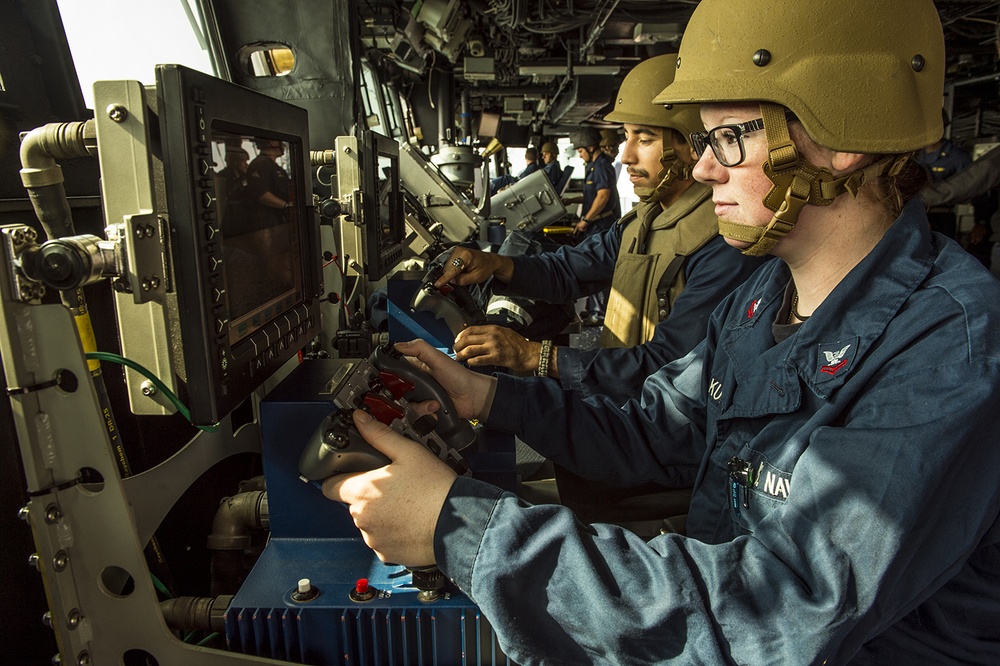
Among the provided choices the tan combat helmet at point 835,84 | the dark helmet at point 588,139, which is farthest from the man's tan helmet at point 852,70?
the dark helmet at point 588,139

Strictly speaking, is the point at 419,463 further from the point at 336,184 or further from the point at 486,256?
the point at 486,256

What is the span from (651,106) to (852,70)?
146 cm

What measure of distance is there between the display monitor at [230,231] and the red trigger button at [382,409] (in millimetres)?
196

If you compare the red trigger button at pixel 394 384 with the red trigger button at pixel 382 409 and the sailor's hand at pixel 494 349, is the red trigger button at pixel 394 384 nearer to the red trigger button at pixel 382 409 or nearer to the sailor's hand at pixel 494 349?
the red trigger button at pixel 382 409

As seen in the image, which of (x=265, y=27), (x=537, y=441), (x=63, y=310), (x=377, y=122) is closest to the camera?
(x=63, y=310)

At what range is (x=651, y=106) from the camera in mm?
2541

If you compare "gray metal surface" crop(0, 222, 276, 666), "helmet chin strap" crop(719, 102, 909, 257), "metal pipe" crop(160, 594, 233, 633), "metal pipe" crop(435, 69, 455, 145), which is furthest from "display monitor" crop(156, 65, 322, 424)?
"metal pipe" crop(435, 69, 455, 145)

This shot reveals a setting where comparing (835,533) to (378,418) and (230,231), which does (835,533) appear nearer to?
(378,418)

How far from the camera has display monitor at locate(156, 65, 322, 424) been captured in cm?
90

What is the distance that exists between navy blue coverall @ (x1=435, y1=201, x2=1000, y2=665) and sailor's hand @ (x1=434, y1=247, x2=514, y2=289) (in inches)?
57.6

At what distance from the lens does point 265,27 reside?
3.86 meters

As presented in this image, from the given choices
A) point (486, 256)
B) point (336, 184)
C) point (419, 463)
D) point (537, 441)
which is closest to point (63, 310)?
point (419, 463)

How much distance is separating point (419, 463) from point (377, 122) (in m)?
6.48

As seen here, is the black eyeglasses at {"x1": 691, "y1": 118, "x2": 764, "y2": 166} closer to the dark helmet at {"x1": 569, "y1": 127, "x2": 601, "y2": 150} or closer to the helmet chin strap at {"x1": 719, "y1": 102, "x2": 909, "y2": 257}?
the helmet chin strap at {"x1": 719, "y1": 102, "x2": 909, "y2": 257}
